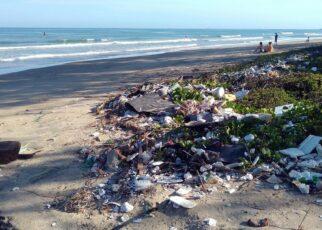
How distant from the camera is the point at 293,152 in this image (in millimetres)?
5195

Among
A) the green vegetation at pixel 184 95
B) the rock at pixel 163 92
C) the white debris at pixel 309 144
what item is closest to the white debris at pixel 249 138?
the white debris at pixel 309 144

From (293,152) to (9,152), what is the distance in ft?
12.0

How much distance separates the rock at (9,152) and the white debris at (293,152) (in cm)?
346

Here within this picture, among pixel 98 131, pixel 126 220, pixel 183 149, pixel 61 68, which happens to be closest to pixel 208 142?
pixel 183 149

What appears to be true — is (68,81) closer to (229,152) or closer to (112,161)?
(112,161)

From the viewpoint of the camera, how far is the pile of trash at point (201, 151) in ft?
15.4

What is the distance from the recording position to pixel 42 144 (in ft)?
22.0

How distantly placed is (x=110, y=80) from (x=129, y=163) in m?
9.72

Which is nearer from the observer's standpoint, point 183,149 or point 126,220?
point 126,220

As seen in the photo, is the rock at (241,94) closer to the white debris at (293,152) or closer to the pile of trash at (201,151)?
the pile of trash at (201,151)

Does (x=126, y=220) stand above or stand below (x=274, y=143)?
below

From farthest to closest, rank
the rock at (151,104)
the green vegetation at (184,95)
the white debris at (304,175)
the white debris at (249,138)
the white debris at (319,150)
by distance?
the green vegetation at (184,95) < the rock at (151,104) < the white debris at (249,138) < the white debris at (319,150) < the white debris at (304,175)

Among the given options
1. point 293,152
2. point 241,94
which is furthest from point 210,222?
point 241,94

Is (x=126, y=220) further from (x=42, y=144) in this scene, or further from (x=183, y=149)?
(x=42, y=144)
